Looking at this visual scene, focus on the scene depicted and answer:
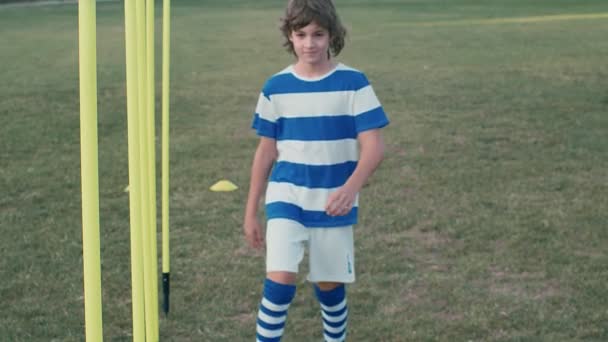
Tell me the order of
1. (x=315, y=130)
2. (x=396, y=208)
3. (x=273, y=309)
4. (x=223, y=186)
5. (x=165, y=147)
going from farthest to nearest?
(x=223, y=186) < (x=396, y=208) < (x=165, y=147) < (x=273, y=309) < (x=315, y=130)

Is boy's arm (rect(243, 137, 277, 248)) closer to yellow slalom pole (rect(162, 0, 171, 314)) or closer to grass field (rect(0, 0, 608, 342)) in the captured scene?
yellow slalom pole (rect(162, 0, 171, 314))

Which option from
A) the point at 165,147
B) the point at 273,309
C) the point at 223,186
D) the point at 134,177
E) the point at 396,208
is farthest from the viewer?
the point at 223,186

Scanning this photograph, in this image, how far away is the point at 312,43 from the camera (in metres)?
4.16

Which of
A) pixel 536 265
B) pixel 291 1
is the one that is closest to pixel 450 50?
pixel 536 265

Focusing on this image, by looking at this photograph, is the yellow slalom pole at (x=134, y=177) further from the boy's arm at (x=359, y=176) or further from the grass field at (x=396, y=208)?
the grass field at (x=396, y=208)

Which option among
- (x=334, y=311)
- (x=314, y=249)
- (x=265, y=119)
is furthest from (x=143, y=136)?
(x=334, y=311)

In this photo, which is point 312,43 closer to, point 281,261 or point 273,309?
point 281,261

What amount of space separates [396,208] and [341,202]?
11.9ft

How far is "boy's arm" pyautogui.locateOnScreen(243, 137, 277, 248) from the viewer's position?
4328 mm

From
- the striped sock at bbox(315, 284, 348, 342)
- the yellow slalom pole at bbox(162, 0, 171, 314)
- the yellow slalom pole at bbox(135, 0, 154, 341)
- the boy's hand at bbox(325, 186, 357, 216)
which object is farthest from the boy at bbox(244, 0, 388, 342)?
the yellow slalom pole at bbox(162, 0, 171, 314)

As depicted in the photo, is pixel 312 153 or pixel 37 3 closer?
pixel 312 153

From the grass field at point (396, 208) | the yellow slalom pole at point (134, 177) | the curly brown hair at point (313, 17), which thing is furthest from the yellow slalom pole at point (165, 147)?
the yellow slalom pole at point (134, 177)

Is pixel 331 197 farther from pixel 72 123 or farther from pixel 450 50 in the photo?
pixel 450 50

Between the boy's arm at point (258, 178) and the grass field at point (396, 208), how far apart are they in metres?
0.93
